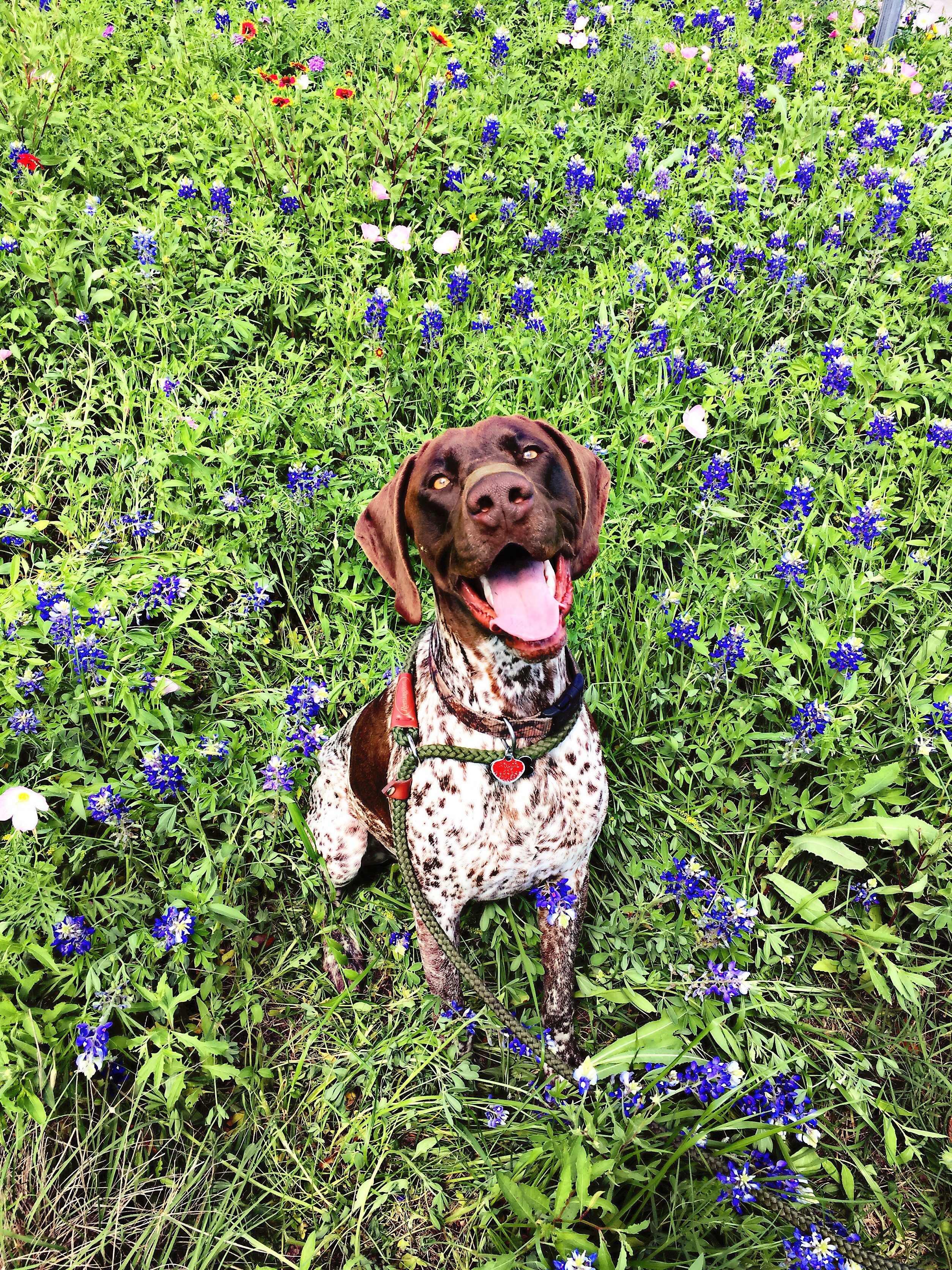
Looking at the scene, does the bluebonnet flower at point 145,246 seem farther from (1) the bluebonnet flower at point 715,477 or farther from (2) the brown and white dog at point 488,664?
(1) the bluebonnet flower at point 715,477

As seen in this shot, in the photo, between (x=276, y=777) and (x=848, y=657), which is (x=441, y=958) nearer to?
(x=276, y=777)

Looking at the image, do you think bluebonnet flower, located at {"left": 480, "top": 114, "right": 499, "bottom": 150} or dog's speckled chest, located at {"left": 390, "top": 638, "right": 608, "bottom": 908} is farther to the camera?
bluebonnet flower, located at {"left": 480, "top": 114, "right": 499, "bottom": 150}

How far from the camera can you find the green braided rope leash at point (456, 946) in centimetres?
209

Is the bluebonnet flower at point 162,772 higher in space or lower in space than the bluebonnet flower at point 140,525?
lower

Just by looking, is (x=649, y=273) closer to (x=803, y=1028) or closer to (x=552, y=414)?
(x=552, y=414)

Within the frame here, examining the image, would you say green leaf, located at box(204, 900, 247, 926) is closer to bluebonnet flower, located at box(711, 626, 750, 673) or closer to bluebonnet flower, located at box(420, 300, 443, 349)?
bluebonnet flower, located at box(711, 626, 750, 673)

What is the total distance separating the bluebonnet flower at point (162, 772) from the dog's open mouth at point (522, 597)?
1.29m

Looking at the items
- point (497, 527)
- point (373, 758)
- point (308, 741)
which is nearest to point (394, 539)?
point (497, 527)

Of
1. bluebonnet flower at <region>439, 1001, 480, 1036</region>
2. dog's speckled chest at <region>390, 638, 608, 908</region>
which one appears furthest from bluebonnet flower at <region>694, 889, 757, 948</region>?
bluebonnet flower at <region>439, 1001, 480, 1036</region>

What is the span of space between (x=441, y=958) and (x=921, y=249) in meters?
4.14

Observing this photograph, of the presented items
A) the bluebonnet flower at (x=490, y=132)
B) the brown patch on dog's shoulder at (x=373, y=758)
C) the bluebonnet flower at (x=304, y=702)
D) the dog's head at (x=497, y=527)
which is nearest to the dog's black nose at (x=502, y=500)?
the dog's head at (x=497, y=527)

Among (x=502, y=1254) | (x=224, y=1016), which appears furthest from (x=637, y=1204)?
(x=224, y=1016)

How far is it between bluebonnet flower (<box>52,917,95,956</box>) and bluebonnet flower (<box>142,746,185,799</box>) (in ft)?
1.53

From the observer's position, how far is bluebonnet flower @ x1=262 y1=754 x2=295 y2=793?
2.88 meters
